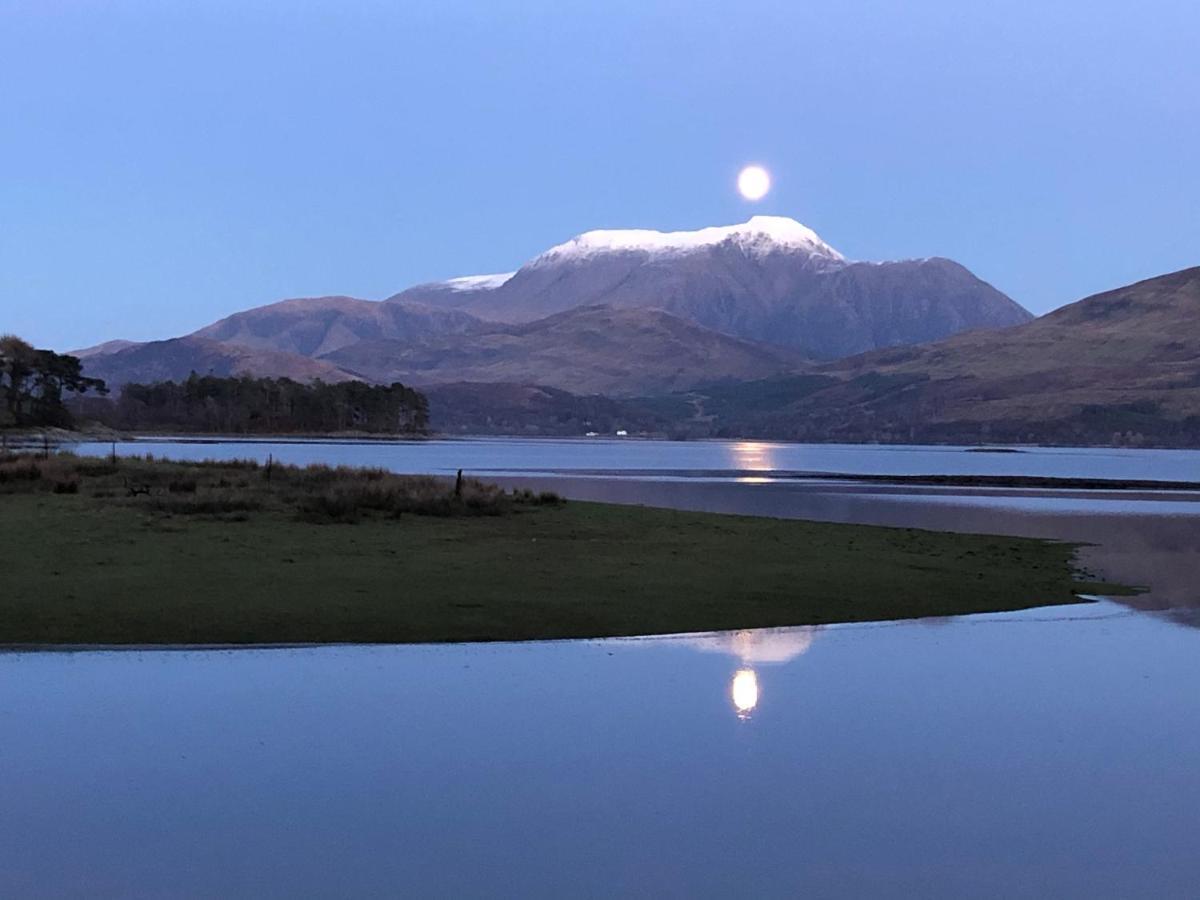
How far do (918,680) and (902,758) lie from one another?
5680 mm

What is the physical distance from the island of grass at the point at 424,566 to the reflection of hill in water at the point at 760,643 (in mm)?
887

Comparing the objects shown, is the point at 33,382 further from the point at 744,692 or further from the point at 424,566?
the point at 744,692

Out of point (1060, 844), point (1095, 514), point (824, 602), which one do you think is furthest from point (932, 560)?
point (1095, 514)

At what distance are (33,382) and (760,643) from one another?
174896 mm

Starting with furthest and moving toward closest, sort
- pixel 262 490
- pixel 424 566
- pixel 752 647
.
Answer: pixel 262 490 → pixel 424 566 → pixel 752 647

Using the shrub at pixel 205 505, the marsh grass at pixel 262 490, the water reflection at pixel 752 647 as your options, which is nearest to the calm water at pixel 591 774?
the water reflection at pixel 752 647

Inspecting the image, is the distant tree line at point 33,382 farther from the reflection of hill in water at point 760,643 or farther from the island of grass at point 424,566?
the reflection of hill in water at point 760,643

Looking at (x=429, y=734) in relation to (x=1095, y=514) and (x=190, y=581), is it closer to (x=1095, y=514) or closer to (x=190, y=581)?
(x=190, y=581)

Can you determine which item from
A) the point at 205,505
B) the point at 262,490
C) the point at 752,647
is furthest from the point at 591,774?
the point at 262,490

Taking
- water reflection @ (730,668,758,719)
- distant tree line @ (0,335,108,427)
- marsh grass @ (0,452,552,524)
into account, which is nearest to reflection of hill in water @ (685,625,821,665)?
water reflection @ (730,668,758,719)

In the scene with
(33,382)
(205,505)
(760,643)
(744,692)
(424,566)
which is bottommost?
(760,643)

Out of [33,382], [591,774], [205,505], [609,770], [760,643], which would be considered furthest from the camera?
[33,382]

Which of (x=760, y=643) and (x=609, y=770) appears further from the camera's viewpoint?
(x=760, y=643)

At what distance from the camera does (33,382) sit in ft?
601
